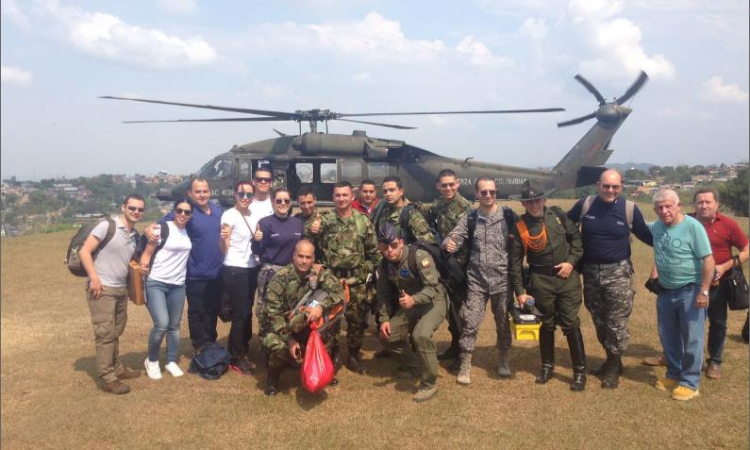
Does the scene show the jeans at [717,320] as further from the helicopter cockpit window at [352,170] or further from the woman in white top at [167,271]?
the helicopter cockpit window at [352,170]

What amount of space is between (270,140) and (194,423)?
850 centimetres

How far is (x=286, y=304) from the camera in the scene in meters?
4.48

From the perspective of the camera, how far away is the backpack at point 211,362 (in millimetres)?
4938

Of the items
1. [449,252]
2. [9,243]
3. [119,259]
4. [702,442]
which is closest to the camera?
[702,442]

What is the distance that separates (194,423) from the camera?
13.4ft

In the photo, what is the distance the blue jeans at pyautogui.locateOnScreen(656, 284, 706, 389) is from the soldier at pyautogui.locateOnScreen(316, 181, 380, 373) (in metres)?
2.73

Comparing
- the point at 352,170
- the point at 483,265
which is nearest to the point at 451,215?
the point at 483,265

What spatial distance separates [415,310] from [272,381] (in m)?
1.54

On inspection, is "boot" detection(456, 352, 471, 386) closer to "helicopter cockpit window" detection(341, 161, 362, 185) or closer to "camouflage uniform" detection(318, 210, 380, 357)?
"camouflage uniform" detection(318, 210, 380, 357)

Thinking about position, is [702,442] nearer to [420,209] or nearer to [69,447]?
[420,209]

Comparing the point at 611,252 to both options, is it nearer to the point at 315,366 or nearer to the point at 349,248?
the point at 349,248

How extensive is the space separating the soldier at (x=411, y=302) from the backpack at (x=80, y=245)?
8.17ft

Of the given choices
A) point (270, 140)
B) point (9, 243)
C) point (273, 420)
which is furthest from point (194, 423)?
point (9, 243)

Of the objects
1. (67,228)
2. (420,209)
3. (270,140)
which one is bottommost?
(67,228)
